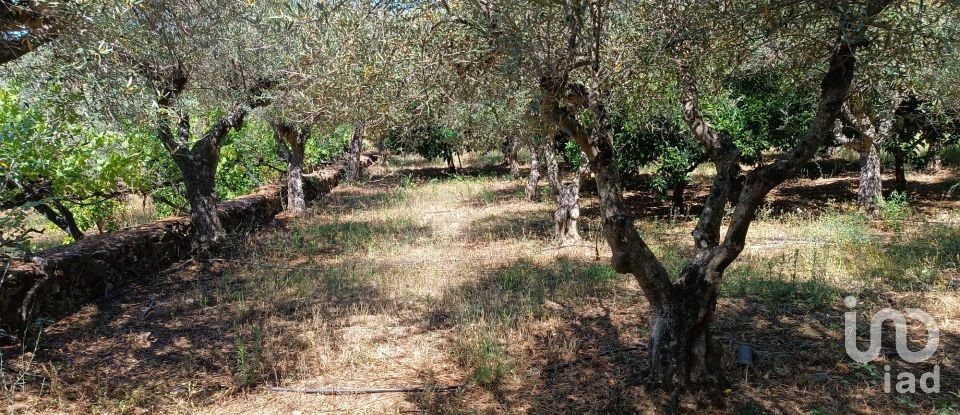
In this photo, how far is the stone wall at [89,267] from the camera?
6.25m

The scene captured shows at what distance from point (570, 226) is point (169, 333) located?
6565mm

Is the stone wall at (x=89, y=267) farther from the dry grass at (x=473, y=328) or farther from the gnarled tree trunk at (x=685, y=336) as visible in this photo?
the gnarled tree trunk at (x=685, y=336)

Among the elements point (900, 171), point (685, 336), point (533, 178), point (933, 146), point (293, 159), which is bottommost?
point (685, 336)

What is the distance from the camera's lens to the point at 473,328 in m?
6.04

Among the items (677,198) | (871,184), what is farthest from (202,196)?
(871,184)

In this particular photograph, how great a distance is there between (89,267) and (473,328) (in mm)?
5177

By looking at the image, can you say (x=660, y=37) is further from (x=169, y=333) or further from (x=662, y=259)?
(x=169, y=333)

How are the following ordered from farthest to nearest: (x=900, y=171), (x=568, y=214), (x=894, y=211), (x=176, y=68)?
(x=900, y=171) < (x=894, y=211) < (x=568, y=214) < (x=176, y=68)

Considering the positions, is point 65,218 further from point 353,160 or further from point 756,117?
point 353,160

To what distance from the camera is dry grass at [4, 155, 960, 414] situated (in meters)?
4.72

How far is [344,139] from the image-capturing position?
26047 mm

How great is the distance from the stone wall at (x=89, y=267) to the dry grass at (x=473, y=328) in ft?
1.06

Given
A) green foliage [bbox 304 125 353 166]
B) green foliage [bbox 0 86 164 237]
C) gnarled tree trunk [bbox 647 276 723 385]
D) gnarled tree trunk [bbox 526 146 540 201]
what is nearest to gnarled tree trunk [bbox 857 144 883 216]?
gnarled tree trunk [bbox 526 146 540 201]

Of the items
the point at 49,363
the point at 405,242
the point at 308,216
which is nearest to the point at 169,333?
the point at 49,363
